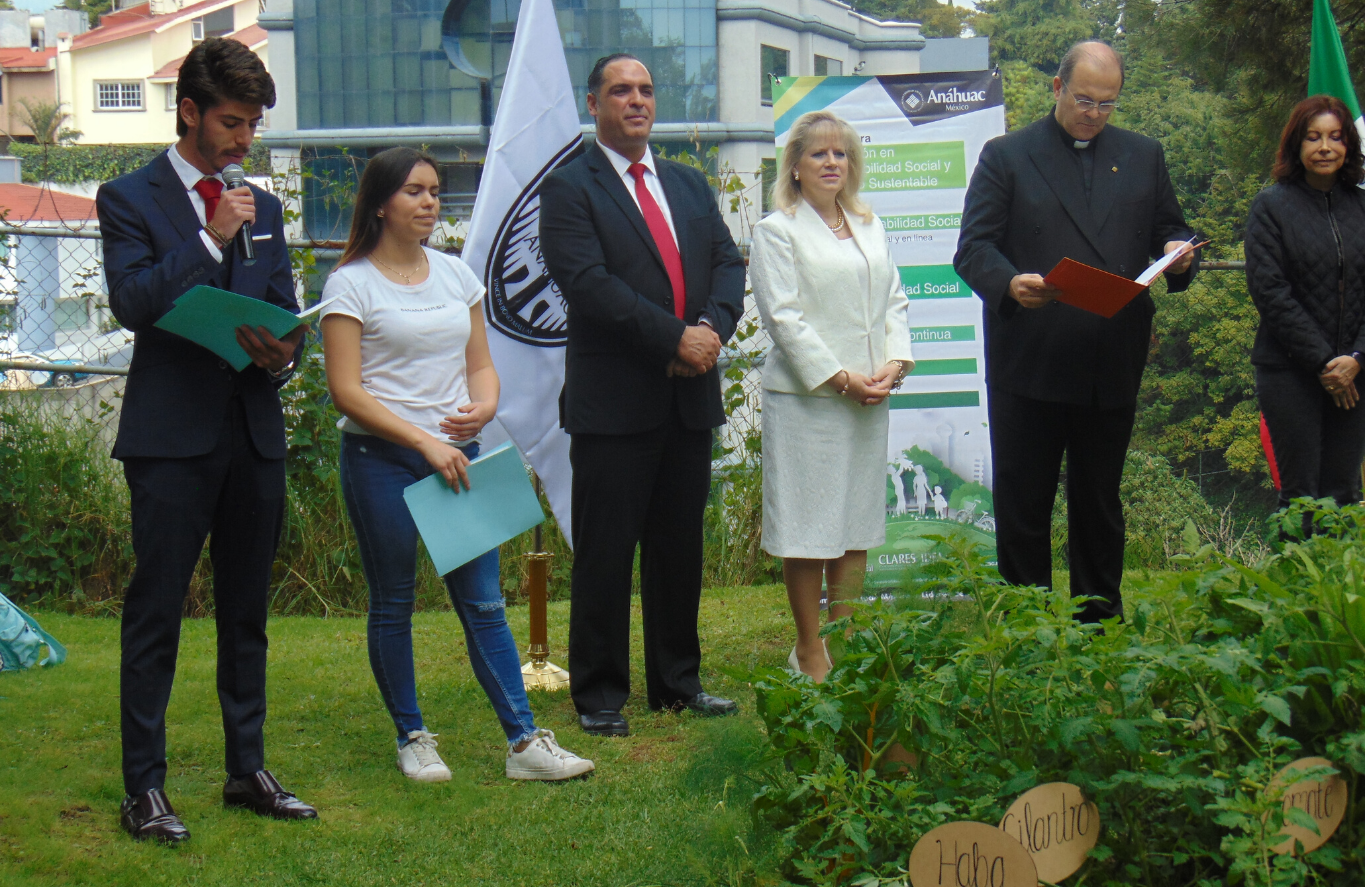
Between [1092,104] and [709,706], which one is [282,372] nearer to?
[709,706]

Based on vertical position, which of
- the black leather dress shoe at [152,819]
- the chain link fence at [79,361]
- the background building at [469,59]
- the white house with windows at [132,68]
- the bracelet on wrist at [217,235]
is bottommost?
the black leather dress shoe at [152,819]

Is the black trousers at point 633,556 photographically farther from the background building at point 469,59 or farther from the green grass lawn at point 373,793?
the background building at point 469,59

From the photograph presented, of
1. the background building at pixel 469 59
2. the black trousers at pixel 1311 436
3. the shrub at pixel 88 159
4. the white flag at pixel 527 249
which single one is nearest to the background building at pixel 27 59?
the shrub at pixel 88 159

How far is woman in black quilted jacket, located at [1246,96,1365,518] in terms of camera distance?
15.2 ft

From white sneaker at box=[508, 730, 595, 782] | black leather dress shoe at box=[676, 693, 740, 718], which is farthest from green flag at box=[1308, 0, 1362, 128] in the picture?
white sneaker at box=[508, 730, 595, 782]

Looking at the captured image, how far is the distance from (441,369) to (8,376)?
162 inches

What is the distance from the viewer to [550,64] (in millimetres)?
4969

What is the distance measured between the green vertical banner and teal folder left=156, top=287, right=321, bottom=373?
358 centimetres

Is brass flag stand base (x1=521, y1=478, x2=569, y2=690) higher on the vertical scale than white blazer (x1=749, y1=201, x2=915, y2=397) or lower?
lower

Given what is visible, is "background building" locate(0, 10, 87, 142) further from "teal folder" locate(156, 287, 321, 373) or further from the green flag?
"teal folder" locate(156, 287, 321, 373)

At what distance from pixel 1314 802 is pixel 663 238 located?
269 cm

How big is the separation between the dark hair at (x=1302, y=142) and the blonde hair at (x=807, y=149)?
169cm

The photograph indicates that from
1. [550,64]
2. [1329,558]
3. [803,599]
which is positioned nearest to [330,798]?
[803,599]

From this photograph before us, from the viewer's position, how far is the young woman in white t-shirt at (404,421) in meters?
3.49
